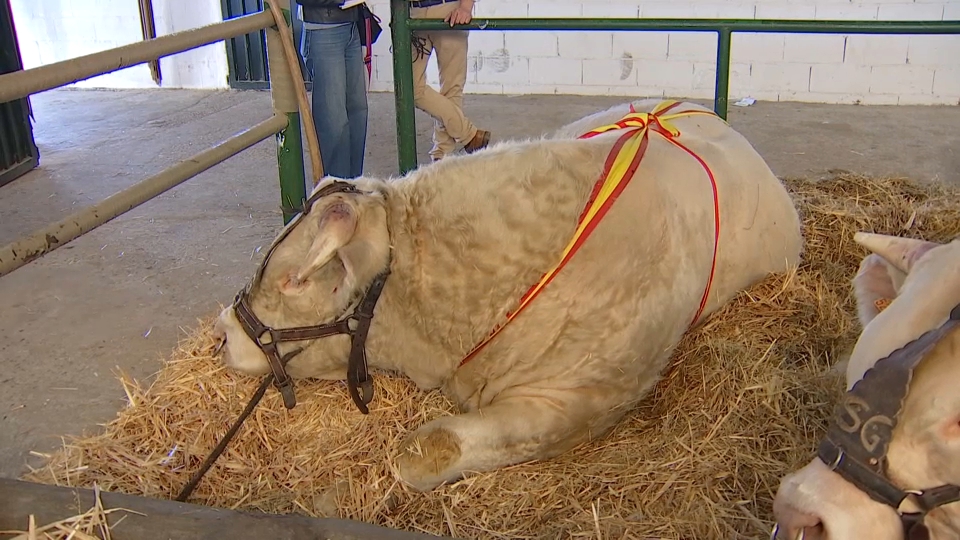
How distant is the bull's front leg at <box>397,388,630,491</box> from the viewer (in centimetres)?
231

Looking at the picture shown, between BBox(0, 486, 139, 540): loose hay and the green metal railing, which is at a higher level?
the green metal railing

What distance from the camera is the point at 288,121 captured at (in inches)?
157

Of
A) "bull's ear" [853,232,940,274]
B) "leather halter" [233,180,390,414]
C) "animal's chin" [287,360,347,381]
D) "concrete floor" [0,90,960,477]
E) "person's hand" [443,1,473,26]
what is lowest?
"concrete floor" [0,90,960,477]

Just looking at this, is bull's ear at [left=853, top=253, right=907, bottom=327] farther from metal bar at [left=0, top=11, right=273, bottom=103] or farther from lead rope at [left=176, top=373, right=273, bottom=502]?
metal bar at [left=0, top=11, right=273, bottom=103]

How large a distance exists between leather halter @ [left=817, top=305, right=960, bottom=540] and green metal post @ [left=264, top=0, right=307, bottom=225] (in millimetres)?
3000

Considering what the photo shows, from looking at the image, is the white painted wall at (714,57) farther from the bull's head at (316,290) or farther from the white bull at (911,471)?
the white bull at (911,471)

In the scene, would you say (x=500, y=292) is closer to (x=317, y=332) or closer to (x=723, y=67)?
(x=317, y=332)

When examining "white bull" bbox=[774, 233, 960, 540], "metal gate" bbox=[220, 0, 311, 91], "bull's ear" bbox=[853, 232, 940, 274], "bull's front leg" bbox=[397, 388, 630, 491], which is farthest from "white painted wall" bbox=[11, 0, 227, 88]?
"white bull" bbox=[774, 233, 960, 540]

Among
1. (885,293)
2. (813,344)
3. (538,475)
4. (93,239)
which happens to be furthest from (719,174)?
(93,239)

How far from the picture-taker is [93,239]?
4.87 meters

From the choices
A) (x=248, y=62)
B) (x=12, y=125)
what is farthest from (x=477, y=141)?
(x=248, y=62)

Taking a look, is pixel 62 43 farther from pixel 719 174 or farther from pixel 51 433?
pixel 719 174

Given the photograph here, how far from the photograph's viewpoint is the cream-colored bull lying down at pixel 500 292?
236 centimetres

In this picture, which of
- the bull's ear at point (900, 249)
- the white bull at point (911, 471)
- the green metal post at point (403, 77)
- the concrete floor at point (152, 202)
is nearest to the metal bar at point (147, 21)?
the concrete floor at point (152, 202)
